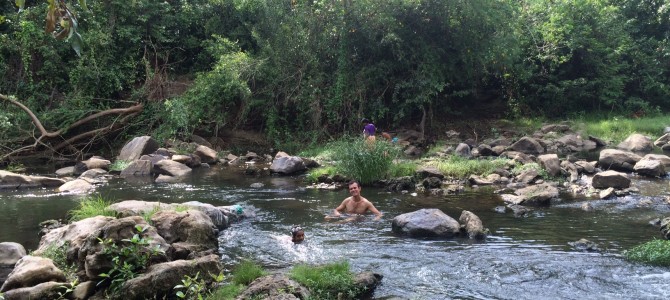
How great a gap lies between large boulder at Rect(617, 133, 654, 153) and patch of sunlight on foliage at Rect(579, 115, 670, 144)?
5.67 feet

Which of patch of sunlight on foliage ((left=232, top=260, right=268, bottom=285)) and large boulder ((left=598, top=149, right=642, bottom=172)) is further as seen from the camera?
large boulder ((left=598, top=149, right=642, bottom=172))

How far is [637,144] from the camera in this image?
64.6 feet

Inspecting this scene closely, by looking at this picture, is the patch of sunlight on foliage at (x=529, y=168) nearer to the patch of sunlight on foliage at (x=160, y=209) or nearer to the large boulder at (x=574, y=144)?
the large boulder at (x=574, y=144)

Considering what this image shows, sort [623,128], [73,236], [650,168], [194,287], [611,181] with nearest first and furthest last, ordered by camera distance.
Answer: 1. [194,287]
2. [73,236]
3. [611,181]
4. [650,168]
5. [623,128]

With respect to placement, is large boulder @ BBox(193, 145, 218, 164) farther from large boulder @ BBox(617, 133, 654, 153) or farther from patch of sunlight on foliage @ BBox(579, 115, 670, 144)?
patch of sunlight on foliage @ BBox(579, 115, 670, 144)

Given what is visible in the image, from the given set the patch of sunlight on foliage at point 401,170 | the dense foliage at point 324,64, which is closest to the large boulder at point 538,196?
the patch of sunlight on foliage at point 401,170

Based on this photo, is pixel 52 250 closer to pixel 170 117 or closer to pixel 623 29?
pixel 170 117

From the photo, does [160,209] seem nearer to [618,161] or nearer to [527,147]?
[618,161]

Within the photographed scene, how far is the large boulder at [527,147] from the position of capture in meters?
19.2

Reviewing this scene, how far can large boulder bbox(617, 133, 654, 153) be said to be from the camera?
1956 centimetres

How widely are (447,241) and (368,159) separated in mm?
5375

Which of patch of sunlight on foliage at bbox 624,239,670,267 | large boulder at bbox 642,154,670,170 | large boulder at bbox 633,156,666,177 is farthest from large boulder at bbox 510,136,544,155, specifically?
patch of sunlight on foliage at bbox 624,239,670,267

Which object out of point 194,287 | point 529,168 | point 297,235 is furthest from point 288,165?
point 194,287

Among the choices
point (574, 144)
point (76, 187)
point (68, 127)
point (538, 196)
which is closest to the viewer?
point (538, 196)
